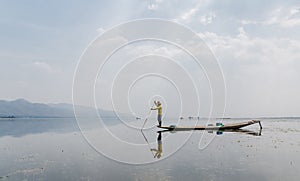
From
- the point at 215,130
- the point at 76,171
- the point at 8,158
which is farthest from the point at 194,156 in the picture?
the point at 215,130

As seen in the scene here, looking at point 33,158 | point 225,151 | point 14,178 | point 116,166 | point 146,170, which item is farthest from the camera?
point 225,151

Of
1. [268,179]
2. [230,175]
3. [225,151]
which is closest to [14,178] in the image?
[230,175]

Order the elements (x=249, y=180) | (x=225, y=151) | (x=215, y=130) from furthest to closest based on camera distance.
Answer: (x=215, y=130)
(x=225, y=151)
(x=249, y=180)

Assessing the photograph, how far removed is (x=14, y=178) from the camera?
11695 mm

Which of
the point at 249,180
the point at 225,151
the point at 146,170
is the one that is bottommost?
the point at 146,170

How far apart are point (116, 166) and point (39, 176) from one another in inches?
161

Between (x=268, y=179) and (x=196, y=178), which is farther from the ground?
(x=268, y=179)

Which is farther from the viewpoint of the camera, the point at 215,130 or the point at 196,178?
the point at 215,130

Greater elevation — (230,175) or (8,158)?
(230,175)

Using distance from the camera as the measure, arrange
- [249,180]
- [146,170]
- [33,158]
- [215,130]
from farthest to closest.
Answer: [215,130] < [33,158] < [146,170] < [249,180]

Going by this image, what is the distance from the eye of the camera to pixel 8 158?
56.5 feet

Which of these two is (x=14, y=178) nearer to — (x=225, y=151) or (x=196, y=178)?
(x=196, y=178)

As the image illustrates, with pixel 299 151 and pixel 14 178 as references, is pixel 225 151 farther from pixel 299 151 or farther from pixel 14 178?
pixel 14 178

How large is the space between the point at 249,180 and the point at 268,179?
97 cm
